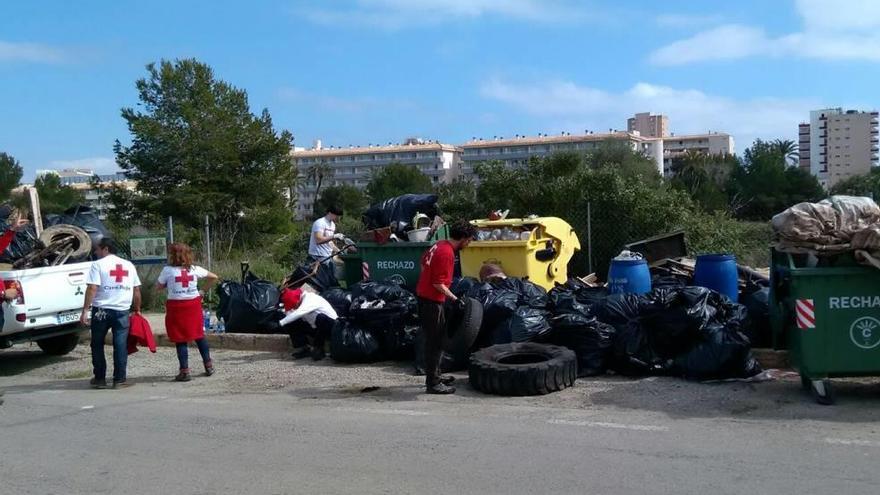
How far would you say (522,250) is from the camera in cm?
1127

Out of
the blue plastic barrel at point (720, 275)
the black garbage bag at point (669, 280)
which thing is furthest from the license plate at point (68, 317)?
the blue plastic barrel at point (720, 275)

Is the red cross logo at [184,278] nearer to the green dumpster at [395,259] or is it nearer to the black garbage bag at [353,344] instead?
the black garbage bag at [353,344]

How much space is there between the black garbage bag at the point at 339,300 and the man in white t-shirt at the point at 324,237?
1647 mm

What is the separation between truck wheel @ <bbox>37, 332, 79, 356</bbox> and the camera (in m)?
11.1

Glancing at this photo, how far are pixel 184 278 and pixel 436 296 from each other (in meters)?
2.90

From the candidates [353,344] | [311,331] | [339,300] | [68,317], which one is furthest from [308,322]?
[68,317]

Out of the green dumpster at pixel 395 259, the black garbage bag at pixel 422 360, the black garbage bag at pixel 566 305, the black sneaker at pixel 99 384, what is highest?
the green dumpster at pixel 395 259

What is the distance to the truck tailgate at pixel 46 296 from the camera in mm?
9305

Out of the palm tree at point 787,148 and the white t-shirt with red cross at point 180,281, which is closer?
the white t-shirt with red cross at point 180,281

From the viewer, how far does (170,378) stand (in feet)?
31.0

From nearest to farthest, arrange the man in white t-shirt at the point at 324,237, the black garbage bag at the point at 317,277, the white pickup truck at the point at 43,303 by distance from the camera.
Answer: the white pickup truck at the point at 43,303 < the black garbage bag at the point at 317,277 < the man in white t-shirt at the point at 324,237

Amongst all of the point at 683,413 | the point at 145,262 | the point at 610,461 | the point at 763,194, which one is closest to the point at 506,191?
the point at 145,262

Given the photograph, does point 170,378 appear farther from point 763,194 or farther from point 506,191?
point 763,194

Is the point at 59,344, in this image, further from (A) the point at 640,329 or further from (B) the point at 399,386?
(A) the point at 640,329
